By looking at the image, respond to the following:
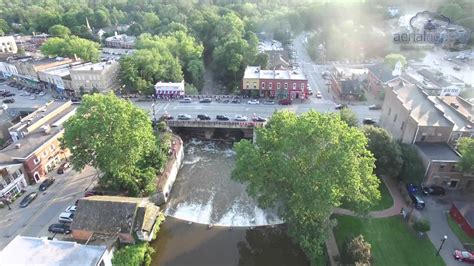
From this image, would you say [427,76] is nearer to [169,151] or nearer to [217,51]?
[217,51]

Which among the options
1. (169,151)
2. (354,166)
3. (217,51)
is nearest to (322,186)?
(354,166)

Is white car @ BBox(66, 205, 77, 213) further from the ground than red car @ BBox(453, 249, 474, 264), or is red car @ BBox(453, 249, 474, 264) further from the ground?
red car @ BBox(453, 249, 474, 264)

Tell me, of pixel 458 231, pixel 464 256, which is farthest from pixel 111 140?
pixel 458 231

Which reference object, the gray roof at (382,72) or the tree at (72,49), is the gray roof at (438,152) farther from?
the tree at (72,49)

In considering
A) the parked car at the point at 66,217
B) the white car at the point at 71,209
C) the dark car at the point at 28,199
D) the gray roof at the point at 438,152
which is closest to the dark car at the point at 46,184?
the dark car at the point at 28,199

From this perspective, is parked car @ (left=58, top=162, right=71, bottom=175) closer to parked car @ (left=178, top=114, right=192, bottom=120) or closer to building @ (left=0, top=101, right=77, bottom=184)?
building @ (left=0, top=101, right=77, bottom=184)

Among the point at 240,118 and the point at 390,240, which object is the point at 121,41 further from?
the point at 390,240

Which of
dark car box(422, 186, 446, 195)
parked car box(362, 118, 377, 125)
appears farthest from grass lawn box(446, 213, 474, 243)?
parked car box(362, 118, 377, 125)
